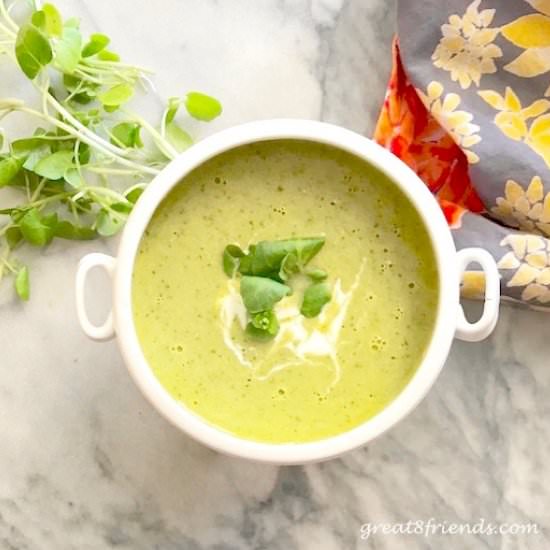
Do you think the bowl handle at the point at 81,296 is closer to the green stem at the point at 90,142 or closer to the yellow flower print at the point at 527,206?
the green stem at the point at 90,142

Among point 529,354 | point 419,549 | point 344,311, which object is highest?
point 344,311

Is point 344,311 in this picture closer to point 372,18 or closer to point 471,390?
point 471,390

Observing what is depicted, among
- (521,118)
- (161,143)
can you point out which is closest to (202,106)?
(161,143)

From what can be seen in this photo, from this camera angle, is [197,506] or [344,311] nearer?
[344,311]

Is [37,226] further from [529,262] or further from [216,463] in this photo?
[529,262]

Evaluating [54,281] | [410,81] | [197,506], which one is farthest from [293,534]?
[410,81]

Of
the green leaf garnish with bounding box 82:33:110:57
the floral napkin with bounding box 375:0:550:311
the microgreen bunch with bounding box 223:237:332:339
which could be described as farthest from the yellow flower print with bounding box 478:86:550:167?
the green leaf garnish with bounding box 82:33:110:57

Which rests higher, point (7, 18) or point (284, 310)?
point (7, 18)
